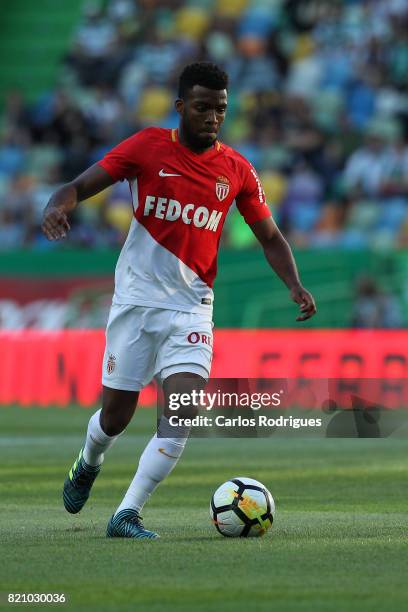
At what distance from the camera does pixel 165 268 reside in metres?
8.08

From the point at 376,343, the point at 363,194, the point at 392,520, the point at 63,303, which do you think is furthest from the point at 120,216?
the point at 392,520

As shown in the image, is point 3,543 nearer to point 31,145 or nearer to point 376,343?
point 376,343

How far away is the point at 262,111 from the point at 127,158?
17896mm

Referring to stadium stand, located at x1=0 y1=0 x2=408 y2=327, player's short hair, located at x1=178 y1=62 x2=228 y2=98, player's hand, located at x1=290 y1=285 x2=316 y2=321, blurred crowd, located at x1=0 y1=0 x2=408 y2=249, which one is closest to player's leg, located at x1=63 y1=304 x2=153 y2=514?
player's hand, located at x1=290 y1=285 x2=316 y2=321

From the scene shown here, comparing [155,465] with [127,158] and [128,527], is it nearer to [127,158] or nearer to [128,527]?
[128,527]

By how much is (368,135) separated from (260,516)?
16.5m

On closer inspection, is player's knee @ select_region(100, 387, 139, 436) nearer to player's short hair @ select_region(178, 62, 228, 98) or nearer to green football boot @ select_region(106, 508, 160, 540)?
green football boot @ select_region(106, 508, 160, 540)

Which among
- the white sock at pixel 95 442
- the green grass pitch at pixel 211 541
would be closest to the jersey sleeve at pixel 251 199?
the white sock at pixel 95 442

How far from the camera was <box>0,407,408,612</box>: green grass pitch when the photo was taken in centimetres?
600

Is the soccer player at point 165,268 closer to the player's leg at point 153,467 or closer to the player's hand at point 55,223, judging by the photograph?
the player's leg at point 153,467

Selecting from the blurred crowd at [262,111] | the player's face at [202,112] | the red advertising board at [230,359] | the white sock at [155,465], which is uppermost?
the blurred crowd at [262,111]

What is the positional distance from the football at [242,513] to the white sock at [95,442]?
2.22 feet

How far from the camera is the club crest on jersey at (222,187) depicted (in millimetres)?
8125

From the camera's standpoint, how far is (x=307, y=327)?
21.8 m
